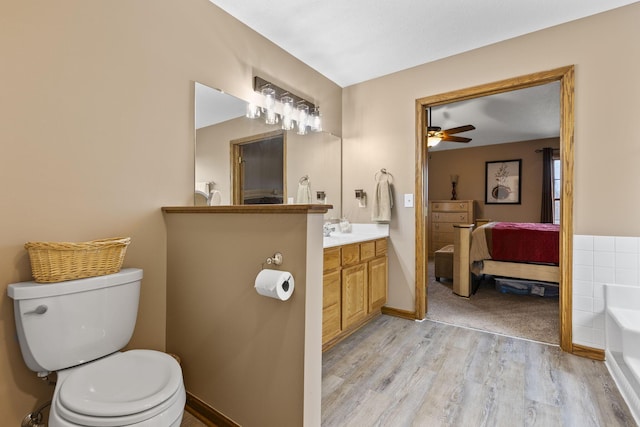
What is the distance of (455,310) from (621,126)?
2.00m

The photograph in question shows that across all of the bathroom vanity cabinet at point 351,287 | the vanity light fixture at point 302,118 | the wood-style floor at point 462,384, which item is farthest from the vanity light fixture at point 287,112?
the wood-style floor at point 462,384

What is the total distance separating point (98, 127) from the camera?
4.96 ft

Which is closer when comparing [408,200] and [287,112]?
[287,112]

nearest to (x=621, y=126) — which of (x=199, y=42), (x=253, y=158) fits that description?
(x=253, y=158)

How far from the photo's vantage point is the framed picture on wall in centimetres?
586

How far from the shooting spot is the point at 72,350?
49.1 inches

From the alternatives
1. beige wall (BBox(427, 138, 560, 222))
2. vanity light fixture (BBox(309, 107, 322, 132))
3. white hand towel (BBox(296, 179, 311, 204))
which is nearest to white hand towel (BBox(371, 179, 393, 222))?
white hand towel (BBox(296, 179, 311, 204))

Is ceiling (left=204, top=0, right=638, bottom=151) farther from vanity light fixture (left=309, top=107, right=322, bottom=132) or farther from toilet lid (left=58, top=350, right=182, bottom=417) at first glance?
toilet lid (left=58, top=350, right=182, bottom=417)

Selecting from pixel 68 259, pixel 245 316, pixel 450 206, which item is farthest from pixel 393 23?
pixel 450 206

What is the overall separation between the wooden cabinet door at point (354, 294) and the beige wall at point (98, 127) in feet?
4.01

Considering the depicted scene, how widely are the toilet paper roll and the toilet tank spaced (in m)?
0.70

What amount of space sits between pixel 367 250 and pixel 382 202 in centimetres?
54

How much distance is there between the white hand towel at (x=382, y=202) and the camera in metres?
2.90

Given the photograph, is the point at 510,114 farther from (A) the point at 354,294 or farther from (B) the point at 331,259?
(B) the point at 331,259
